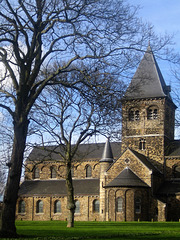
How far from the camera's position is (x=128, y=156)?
175ft

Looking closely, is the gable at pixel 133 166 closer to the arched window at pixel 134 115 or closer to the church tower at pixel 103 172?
the church tower at pixel 103 172

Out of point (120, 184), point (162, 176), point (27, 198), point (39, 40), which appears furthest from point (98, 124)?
point (27, 198)

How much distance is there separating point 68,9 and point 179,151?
40.1 m

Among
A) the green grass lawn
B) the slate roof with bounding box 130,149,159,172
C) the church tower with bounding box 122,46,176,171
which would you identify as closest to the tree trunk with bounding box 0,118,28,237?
the green grass lawn

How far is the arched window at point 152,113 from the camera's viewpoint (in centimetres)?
5670

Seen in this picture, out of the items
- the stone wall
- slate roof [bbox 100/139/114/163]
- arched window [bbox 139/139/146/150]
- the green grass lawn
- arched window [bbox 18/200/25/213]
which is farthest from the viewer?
arched window [bbox 18/200/25/213]

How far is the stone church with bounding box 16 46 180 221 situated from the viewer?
5031cm

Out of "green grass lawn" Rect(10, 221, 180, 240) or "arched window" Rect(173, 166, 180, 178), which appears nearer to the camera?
"green grass lawn" Rect(10, 221, 180, 240)

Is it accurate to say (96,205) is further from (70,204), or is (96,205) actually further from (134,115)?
(70,204)

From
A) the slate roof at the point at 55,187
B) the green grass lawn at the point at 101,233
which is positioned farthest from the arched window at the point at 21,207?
the green grass lawn at the point at 101,233

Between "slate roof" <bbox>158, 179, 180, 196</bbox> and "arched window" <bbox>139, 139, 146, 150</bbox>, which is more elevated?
"arched window" <bbox>139, 139, 146, 150</bbox>

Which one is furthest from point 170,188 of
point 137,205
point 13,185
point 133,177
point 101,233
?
point 13,185

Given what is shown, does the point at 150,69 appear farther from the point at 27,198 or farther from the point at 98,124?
the point at 98,124

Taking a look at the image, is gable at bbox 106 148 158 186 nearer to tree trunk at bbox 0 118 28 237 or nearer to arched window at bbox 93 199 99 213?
arched window at bbox 93 199 99 213
